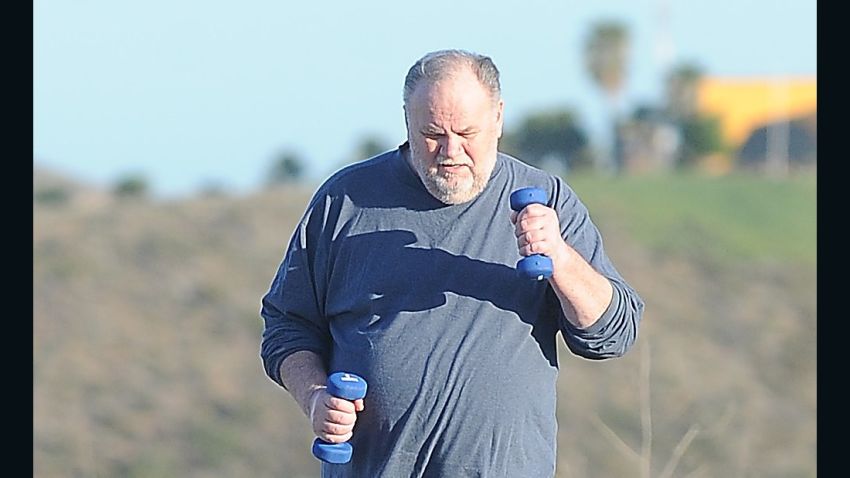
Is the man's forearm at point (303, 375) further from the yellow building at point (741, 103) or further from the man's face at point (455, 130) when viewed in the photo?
the yellow building at point (741, 103)

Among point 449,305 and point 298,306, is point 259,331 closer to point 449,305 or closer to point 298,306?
point 298,306

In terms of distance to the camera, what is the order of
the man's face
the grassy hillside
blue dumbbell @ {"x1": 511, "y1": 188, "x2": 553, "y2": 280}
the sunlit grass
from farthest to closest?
1. the sunlit grass
2. the grassy hillside
3. the man's face
4. blue dumbbell @ {"x1": 511, "y1": 188, "x2": 553, "y2": 280}

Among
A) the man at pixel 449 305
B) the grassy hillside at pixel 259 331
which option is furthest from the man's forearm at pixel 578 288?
the grassy hillside at pixel 259 331

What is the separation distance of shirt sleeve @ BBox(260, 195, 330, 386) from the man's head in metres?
0.34

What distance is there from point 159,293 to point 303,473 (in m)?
6.13

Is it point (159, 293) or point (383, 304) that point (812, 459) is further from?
point (383, 304)

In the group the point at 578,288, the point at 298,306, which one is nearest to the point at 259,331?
the point at 298,306

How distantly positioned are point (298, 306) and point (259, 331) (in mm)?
21102

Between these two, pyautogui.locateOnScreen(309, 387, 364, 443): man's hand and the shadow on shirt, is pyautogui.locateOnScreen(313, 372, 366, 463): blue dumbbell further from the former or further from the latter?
the shadow on shirt

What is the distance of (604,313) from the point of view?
120 inches

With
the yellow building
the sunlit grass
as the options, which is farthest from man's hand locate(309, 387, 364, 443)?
the yellow building

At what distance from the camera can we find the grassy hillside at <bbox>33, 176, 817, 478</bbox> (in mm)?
20625

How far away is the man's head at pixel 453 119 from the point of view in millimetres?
3037

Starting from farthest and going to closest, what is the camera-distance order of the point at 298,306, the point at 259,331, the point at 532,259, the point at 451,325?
1. the point at 259,331
2. the point at 298,306
3. the point at 451,325
4. the point at 532,259
